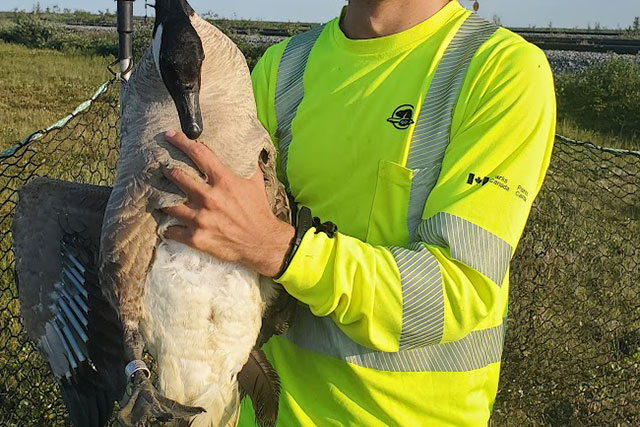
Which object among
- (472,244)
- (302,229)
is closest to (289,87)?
(302,229)

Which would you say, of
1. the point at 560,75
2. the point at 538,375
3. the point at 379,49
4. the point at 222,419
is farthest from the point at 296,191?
the point at 560,75

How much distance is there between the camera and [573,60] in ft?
72.3

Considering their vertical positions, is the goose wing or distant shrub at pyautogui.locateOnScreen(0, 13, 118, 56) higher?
the goose wing

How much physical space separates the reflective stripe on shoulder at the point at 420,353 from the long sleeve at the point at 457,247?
0.14 metres

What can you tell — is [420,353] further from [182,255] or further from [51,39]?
[51,39]

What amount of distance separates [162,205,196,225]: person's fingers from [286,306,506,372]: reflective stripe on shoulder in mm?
599

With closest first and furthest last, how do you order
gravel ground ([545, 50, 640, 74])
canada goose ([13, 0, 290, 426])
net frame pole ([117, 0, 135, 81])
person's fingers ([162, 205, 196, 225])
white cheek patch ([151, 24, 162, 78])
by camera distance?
person's fingers ([162, 205, 196, 225])
canada goose ([13, 0, 290, 426])
white cheek patch ([151, 24, 162, 78])
net frame pole ([117, 0, 135, 81])
gravel ground ([545, 50, 640, 74])

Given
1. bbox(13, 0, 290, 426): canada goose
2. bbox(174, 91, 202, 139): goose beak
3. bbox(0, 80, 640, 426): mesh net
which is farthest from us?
bbox(0, 80, 640, 426): mesh net

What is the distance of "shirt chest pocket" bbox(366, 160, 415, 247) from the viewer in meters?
2.18

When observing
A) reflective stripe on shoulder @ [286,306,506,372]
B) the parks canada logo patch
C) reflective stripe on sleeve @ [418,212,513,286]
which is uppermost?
the parks canada logo patch

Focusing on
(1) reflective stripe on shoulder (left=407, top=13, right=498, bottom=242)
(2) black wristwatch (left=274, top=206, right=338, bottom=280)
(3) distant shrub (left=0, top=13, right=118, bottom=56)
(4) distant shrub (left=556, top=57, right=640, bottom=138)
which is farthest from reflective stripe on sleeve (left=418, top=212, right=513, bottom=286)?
(3) distant shrub (left=0, top=13, right=118, bottom=56)

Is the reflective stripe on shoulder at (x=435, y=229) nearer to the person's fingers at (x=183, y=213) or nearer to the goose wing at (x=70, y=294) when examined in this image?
the person's fingers at (x=183, y=213)

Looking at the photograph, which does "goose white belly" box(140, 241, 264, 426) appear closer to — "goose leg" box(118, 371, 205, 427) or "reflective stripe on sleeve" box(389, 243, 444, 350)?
"goose leg" box(118, 371, 205, 427)

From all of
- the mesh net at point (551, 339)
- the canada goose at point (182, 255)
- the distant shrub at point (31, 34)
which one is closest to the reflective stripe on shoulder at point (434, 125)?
the canada goose at point (182, 255)
